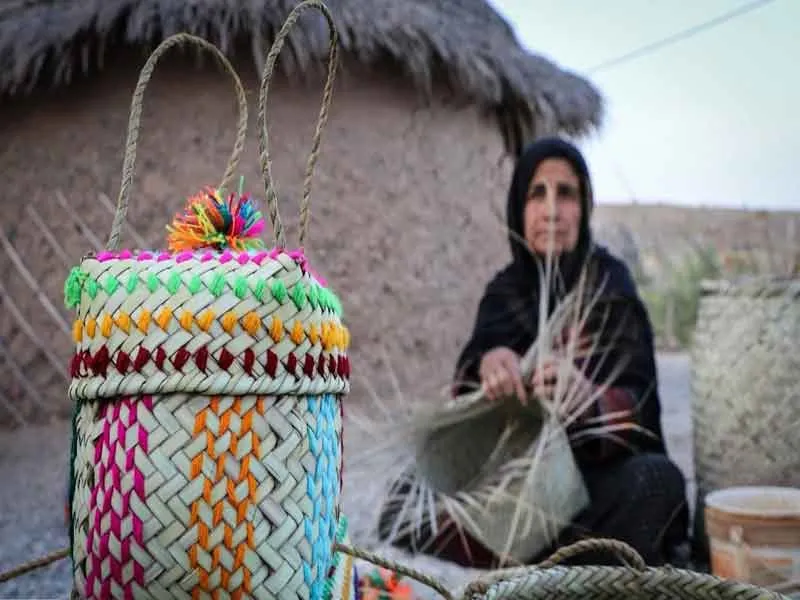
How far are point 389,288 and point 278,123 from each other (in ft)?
2.77

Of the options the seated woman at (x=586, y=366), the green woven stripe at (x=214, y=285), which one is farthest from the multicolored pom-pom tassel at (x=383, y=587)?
the green woven stripe at (x=214, y=285)

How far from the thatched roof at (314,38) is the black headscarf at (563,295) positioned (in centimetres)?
129

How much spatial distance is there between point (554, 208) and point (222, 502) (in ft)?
5.93

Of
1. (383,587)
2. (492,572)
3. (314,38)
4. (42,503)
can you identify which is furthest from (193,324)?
(314,38)

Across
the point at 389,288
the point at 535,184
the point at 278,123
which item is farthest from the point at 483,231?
the point at 535,184

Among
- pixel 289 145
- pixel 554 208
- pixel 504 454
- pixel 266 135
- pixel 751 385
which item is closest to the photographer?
pixel 266 135

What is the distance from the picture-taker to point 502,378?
2.09 m

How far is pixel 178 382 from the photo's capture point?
83cm

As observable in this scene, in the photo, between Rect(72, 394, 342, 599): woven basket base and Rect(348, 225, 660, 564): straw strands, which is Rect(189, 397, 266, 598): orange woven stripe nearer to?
Rect(72, 394, 342, 599): woven basket base

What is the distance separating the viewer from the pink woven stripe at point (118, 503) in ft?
2.73

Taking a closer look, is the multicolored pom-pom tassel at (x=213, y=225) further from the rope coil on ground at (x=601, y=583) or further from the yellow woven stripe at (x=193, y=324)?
the rope coil on ground at (x=601, y=583)

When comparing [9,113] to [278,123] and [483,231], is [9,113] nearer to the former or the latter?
[278,123]

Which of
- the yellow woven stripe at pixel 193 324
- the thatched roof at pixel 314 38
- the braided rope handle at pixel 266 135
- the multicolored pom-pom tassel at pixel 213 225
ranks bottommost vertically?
the yellow woven stripe at pixel 193 324

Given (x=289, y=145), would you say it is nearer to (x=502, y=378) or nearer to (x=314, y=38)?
(x=314, y=38)
